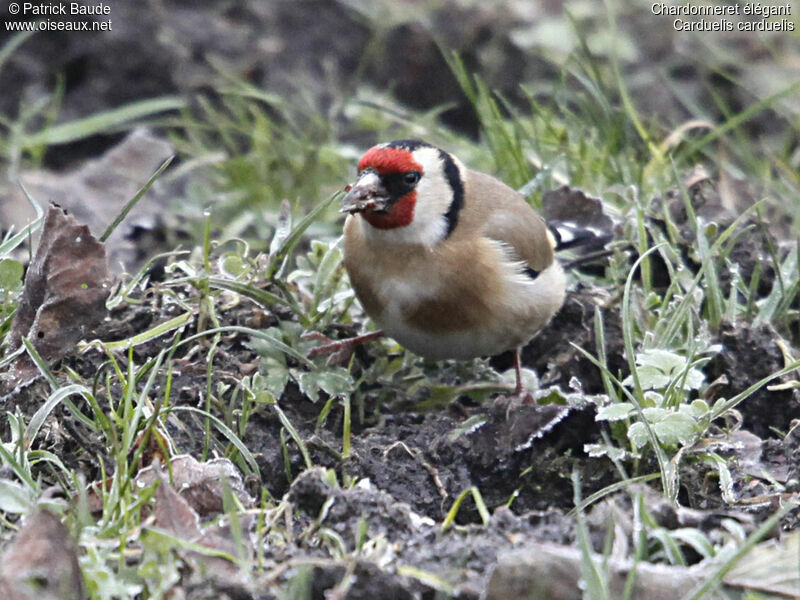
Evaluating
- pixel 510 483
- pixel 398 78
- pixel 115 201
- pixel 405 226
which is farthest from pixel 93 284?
pixel 398 78

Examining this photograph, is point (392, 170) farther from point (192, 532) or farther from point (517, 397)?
point (192, 532)

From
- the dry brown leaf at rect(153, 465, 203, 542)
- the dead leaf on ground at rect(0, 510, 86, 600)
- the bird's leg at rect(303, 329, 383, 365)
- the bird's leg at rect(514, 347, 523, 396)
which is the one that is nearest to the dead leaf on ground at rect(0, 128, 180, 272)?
the bird's leg at rect(303, 329, 383, 365)

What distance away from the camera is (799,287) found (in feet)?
11.8

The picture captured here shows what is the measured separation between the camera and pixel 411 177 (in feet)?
11.1

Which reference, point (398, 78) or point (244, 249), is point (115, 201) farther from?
point (398, 78)

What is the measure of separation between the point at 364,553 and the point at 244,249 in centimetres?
144

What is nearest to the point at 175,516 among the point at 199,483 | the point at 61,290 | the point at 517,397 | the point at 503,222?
the point at 199,483

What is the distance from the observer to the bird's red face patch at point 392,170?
333 cm

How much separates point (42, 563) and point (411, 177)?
1776 millimetres

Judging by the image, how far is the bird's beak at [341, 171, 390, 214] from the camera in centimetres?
325

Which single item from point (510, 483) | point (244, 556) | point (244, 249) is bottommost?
point (510, 483)

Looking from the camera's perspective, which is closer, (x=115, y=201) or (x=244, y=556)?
(x=244, y=556)

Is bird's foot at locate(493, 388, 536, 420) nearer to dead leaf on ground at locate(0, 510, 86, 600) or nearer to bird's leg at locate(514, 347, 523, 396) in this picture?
bird's leg at locate(514, 347, 523, 396)

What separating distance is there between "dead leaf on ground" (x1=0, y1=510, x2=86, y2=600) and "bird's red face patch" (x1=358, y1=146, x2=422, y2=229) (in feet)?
5.18
